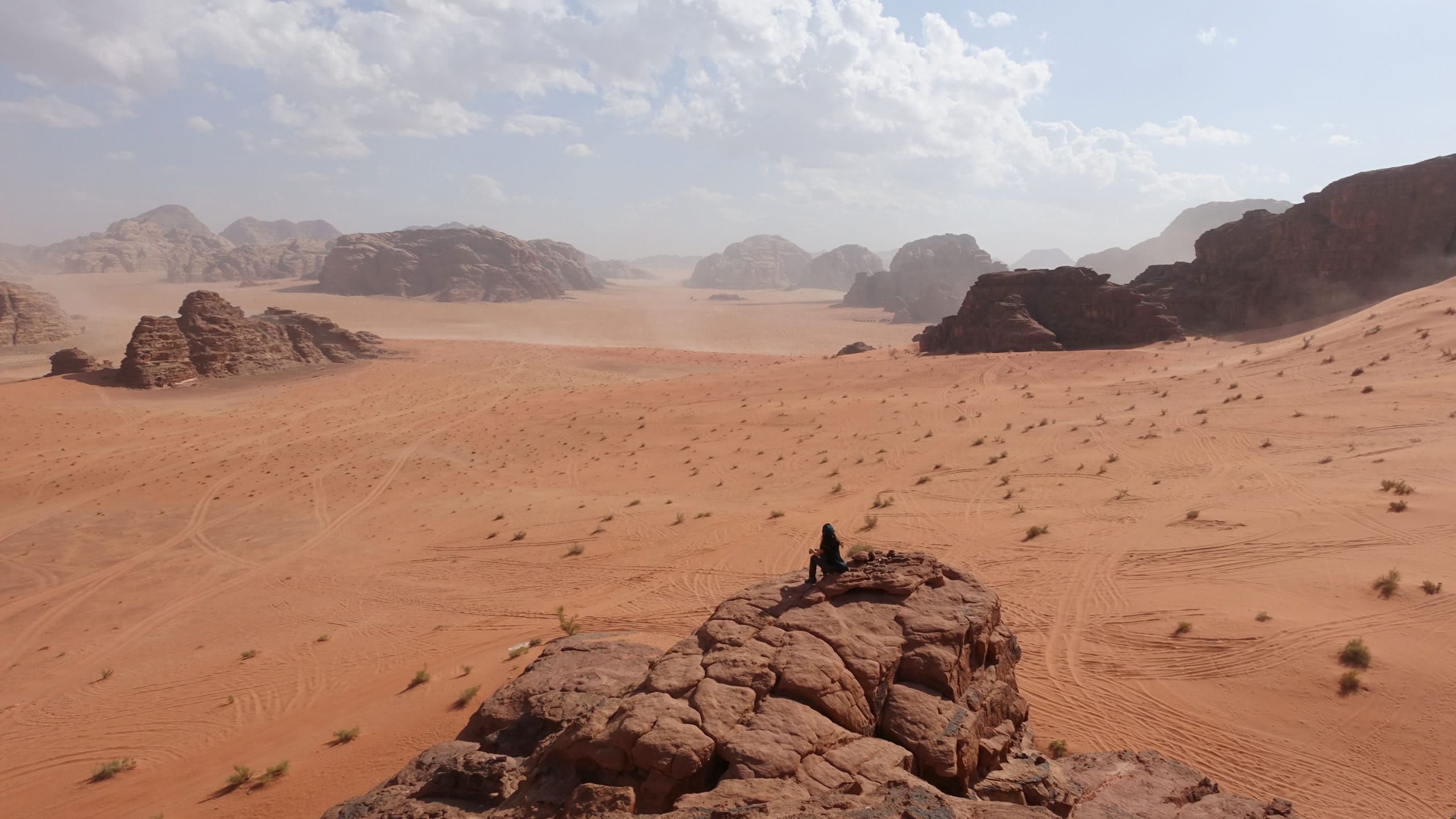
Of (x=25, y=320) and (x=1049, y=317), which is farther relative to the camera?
(x=25, y=320)

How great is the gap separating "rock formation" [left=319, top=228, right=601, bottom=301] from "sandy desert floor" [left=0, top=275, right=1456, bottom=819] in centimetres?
8235

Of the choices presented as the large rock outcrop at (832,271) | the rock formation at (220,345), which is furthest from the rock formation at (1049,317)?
the large rock outcrop at (832,271)

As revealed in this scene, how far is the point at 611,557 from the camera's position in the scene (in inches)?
598

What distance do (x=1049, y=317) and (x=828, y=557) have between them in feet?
132

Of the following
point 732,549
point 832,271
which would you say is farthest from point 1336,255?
point 832,271

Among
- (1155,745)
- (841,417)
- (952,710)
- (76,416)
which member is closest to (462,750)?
(952,710)

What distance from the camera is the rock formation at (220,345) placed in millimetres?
39344

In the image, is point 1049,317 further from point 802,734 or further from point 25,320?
point 25,320

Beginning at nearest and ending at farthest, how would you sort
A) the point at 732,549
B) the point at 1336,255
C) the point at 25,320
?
the point at 732,549, the point at 1336,255, the point at 25,320

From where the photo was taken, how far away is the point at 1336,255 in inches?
1677

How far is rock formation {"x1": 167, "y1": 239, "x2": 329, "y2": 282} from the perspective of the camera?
13388 centimetres

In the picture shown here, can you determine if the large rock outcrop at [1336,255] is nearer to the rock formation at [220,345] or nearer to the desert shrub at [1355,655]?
the desert shrub at [1355,655]

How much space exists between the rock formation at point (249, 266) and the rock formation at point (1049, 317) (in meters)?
130

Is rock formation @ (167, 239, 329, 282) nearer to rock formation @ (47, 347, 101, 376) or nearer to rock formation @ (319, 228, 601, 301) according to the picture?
rock formation @ (319, 228, 601, 301)
